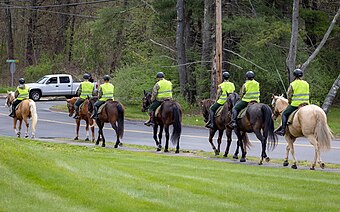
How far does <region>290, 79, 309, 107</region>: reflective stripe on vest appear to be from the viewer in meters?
21.1

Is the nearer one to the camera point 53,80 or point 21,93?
point 21,93

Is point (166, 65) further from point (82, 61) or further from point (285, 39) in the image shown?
point (82, 61)

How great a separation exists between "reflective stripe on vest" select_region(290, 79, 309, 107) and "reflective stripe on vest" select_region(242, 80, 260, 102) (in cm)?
168

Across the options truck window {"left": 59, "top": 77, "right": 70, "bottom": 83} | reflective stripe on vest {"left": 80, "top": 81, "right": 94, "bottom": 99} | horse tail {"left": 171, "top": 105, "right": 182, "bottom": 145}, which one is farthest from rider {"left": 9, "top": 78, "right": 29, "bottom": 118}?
truck window {"left": 59, "top": 77, "right": 70, "bottom": 83}

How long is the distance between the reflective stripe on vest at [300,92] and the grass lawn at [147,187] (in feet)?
11.0

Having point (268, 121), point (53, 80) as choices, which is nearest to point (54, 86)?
point (53, 80)

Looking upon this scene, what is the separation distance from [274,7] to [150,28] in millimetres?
8150

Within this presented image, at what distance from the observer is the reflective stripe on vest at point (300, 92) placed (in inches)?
830

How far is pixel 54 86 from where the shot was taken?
60000 mm

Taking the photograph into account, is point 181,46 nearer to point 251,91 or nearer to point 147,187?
point 251,91

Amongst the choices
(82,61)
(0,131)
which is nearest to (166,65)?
(0,131)

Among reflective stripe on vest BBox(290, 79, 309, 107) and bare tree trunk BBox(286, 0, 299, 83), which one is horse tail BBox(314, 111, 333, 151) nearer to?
reflective stripe on vest BBox(290, 79, 309, 107)

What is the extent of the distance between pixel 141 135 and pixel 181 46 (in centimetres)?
1159

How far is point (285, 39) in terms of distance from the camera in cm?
4300
